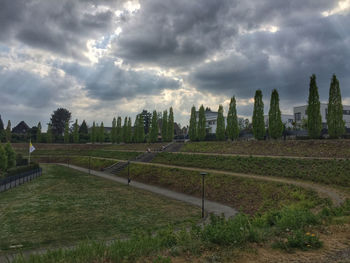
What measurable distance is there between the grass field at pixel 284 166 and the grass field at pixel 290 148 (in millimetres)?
4355

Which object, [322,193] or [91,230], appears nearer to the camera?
[91,230]

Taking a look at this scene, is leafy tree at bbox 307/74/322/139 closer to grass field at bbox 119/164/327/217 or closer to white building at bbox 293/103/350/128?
grass field at bbox 119/164/327/217

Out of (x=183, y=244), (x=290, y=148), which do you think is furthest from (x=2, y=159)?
(x=290, y=148)

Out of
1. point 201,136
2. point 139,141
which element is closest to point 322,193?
point 201,136

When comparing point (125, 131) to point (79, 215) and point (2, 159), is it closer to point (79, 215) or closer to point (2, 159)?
point (2, 159)

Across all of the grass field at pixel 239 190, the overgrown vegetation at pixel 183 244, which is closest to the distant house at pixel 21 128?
the grass field at pixel 239 190

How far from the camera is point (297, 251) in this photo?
599cm

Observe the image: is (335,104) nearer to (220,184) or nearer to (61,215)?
(220,184)

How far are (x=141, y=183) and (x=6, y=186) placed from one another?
15662 mm

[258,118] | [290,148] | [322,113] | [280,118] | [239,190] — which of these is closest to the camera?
[239,190]

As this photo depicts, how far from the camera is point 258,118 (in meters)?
42.0

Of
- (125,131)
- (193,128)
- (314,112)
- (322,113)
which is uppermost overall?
(322,113)

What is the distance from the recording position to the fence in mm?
25252

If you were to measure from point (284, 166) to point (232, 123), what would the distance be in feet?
79.6
